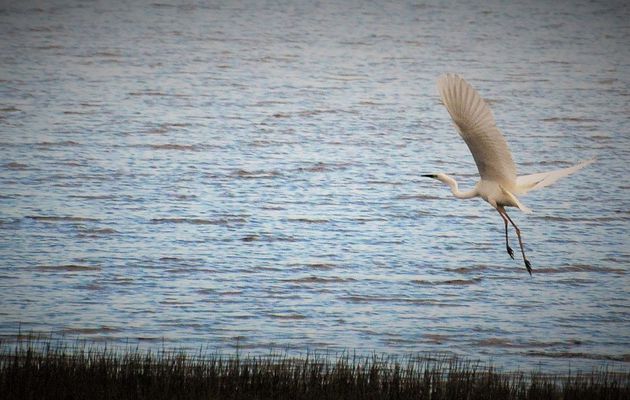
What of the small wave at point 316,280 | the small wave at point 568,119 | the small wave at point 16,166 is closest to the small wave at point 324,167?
the small wave at point 16,166

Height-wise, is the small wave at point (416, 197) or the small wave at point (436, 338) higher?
the small wave at point (416, 197)

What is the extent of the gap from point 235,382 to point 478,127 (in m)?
2.66

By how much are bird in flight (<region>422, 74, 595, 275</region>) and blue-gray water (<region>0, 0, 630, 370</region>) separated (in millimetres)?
1071

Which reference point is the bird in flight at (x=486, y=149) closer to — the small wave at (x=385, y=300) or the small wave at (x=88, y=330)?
the small wave at (x=385, y=300)

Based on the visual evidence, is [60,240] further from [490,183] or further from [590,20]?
[590,20]

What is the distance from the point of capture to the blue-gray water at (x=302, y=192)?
10.1 m

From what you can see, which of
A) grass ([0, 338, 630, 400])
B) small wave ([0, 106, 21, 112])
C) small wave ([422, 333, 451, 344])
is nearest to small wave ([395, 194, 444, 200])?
small wave ([422, 333, 451, 344])

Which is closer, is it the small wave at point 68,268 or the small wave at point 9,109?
the small wave at point 68,268

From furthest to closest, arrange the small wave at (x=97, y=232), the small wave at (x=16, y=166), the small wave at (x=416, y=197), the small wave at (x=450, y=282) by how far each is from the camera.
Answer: the small wave at (x=16, y=166)
the small wave at (x=416, y=197)
the small wave at (x=97, y=232)
the small wave at (x=450, y=282)

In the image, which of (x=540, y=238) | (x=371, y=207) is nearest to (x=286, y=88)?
(x=371, y=207)

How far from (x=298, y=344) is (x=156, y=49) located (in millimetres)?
19420

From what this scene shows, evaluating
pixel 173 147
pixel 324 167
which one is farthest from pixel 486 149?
pixel 173 147

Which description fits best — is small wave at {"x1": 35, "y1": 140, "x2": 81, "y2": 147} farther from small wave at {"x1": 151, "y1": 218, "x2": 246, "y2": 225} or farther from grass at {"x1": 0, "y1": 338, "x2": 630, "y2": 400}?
grass at {"x1": 0, "y1": 338, "x2": 630, "y2": 400}

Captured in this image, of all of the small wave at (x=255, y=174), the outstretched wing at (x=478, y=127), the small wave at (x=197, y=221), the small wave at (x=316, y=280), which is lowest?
the small wave at (x=316, y=280)
